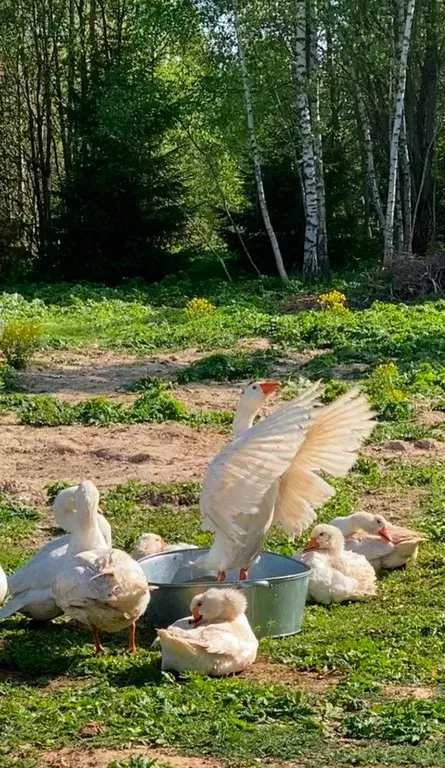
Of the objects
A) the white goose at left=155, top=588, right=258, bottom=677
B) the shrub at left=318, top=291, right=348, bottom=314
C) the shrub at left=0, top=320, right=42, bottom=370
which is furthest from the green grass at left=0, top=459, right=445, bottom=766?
the shrub at left=318, top=291, right=348, bottom=314

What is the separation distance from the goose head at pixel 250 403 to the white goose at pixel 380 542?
1263mm

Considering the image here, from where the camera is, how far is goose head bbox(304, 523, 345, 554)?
24.8 feet

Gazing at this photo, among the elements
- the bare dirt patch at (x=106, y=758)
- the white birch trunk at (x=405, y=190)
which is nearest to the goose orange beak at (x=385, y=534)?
the bare dirt patch at (x=106, y=758)

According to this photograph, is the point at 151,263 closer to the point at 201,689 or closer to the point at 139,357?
the point at 139,357

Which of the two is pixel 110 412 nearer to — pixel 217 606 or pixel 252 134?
pixel 217 606

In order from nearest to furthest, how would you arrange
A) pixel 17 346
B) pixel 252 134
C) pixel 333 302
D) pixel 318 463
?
pixel 318 463
pixel 17 346
pixel 333 302
pixel 252 134

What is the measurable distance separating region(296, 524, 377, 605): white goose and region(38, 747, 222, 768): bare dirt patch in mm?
2550

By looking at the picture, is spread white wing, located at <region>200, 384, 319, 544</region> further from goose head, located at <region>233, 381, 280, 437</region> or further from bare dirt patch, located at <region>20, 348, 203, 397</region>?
bare dirt patch, located at <region>20, 348, 203, 397</region>

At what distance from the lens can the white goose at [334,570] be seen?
7.36 metres

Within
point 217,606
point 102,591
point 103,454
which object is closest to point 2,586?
point 102,591

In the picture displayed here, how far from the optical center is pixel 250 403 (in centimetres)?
724

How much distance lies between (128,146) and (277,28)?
479cm

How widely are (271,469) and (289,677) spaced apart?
102 centimetres

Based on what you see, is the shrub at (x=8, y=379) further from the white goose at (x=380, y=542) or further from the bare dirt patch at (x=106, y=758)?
the bare dirt patch at (x=106, y=758)
